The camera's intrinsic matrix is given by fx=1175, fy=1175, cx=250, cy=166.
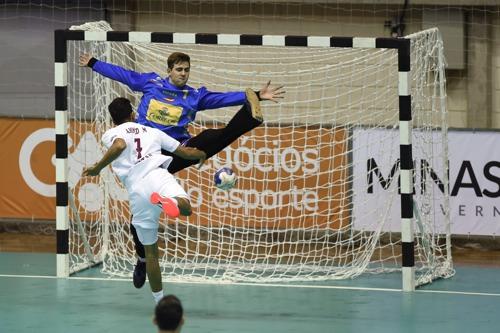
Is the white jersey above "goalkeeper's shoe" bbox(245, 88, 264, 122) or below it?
below

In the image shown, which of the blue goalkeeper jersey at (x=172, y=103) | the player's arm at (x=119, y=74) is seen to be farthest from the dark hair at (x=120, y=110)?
the player's arm at (x=119, y=74)

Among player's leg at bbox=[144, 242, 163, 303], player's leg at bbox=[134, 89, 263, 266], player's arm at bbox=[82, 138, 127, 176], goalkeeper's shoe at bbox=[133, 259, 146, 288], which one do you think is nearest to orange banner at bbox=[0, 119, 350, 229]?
player's leg at bbox=[134, 89, 263, 266]

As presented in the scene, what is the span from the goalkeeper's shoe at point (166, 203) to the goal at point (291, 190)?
3371 millimetres

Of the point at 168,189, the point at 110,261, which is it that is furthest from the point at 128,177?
the point at 110,261

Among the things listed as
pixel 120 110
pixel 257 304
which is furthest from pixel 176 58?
pixel 257 304

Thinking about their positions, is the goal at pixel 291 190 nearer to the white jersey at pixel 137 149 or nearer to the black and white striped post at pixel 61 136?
the black and white striped post at pixel 61 136

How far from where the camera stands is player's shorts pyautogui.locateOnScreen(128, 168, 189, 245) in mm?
10844

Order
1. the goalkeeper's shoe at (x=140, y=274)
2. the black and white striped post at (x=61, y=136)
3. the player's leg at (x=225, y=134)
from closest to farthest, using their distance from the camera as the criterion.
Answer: the goalkeeper's shoe at (x=140, y=274) → the player's leg at (x=225, y=134) → the black and white striped post at (x=61, y=136)

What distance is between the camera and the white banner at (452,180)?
16.0 meters

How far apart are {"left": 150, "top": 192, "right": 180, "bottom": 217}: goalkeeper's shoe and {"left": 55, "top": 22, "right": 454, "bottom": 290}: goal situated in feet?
11.1

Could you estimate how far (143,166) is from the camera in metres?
11.0

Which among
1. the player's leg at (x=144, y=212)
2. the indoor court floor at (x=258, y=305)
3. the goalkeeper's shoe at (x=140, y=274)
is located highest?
the player's leg at (x=144, y=212)

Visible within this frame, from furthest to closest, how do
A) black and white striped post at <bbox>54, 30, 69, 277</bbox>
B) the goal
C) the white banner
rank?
the white banner → the goal → black and white striped post at <bbox>54, 30, 69, 277</bbox>

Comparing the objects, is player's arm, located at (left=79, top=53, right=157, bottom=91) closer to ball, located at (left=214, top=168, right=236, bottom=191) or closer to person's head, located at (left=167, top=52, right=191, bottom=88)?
person's head, located at (left=167, top=52, right=191, bottom=88)
